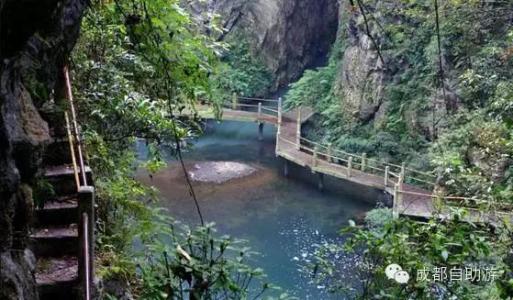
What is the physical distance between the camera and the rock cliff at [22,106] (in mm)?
2111

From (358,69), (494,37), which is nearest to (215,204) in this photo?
(358,69)

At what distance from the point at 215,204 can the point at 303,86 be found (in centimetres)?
666

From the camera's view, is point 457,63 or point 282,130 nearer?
point 457,63

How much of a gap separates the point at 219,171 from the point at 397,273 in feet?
35.0

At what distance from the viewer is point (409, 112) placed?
1216cm

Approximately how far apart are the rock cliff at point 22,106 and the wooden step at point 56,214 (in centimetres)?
64

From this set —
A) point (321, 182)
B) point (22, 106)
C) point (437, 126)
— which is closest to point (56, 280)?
point (22, 106)

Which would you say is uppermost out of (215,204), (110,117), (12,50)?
(12,50)

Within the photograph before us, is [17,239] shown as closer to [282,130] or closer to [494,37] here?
[494,37]

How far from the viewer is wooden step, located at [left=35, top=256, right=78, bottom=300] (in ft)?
9.51

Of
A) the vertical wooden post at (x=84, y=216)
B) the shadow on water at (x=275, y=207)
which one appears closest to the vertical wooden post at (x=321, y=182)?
the shadow on water at (x=275, y=207)

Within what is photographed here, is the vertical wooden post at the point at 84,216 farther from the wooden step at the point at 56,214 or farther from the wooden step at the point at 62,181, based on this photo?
the wooden step at the point at 62,181

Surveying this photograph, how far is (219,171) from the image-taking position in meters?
13.4

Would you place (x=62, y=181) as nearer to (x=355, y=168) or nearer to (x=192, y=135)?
(x=192, y=135)
